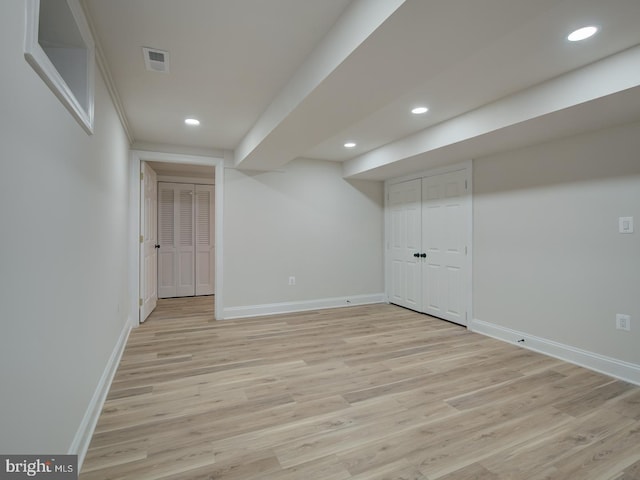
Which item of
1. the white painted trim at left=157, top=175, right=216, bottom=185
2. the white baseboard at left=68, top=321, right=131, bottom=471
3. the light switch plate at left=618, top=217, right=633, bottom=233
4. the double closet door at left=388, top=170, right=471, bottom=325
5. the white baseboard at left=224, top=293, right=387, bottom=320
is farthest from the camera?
the white painted trim at left=157, top=175, right=216, bottom=185

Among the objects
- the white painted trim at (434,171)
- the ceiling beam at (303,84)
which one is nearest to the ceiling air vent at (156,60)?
the ceiling beam at (303,84)

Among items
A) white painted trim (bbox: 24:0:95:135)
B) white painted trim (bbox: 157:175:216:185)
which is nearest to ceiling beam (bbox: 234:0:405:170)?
white painted trim (bbox: 24:0:95:135)

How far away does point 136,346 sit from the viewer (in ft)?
11.7

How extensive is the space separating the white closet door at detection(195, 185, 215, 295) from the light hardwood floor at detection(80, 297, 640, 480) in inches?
120

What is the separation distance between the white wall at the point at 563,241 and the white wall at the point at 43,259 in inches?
154

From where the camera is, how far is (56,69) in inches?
68.5

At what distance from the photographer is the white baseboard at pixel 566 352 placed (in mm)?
2736

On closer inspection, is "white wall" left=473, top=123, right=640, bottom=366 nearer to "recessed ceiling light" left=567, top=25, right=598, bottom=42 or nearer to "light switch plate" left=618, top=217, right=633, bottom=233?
"light switch plate" left=618, top=217, right=633, bottom=233

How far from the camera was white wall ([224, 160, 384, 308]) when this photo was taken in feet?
15.9

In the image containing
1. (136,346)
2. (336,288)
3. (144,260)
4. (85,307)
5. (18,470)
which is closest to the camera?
(18,470)

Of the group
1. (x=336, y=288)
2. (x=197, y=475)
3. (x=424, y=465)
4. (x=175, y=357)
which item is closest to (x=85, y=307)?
(x=197, y=475)

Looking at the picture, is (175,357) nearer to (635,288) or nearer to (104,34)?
(104,34)

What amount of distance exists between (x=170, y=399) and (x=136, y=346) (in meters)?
1.43

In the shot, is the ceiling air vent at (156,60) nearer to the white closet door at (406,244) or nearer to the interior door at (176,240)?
the white closet door at (406,244)
